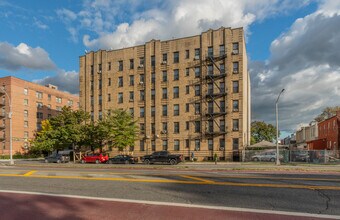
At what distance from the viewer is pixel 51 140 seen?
1966 inches

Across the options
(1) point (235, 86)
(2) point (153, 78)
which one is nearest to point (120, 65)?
(2) point (153, 78)

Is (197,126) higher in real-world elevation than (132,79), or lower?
lower

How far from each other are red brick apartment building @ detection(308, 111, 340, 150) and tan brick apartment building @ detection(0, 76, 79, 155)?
64.6m

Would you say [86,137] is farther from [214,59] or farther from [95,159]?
[214,59]

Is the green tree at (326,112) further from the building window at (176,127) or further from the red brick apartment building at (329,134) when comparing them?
the building window at (176,127)

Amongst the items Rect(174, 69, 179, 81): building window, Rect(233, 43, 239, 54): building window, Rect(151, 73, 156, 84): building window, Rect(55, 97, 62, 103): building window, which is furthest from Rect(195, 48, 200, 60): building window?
Rect(55, 97, 62, 103): building window

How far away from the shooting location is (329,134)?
5378 centimetres

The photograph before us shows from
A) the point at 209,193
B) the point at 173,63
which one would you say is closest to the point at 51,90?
the point at 173,63

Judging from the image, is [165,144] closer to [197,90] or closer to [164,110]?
[164,110]

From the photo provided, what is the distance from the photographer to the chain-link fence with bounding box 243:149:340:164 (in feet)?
110

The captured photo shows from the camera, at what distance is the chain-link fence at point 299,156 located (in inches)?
1325

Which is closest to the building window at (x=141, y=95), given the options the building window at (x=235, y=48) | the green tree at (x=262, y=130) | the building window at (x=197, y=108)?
the building window at (x=197, y=108)

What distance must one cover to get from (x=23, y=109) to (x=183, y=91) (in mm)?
43512

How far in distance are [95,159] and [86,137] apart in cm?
775
